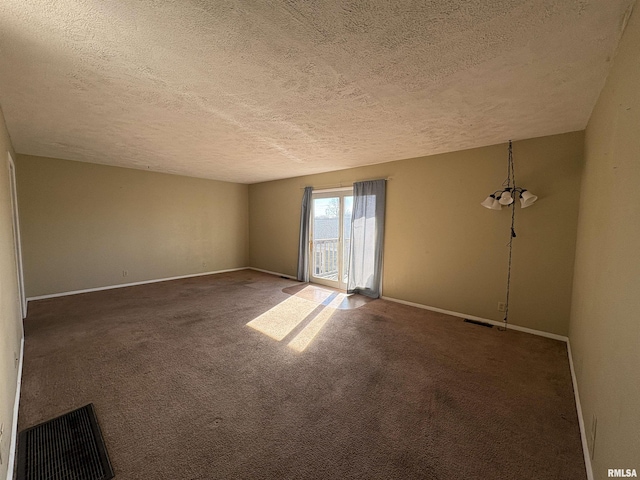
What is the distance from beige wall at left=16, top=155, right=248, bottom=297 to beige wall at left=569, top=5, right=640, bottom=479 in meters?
6.50

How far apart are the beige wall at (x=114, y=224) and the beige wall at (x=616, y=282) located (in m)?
6.50

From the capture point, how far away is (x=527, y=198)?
2.84 metres

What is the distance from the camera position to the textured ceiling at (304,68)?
47.8 inches

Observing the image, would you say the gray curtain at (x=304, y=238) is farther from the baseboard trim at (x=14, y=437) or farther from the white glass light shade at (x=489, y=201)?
the baseboard trim at (x=14, y=437)

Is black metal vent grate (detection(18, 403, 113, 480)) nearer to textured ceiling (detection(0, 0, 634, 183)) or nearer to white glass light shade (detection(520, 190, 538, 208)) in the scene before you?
textured ceiling (detection(0, 0, 634, 183))


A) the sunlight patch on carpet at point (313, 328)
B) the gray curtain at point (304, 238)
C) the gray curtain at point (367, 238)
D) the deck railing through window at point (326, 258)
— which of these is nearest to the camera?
the sunlight patch on carpet at point (313, 328)

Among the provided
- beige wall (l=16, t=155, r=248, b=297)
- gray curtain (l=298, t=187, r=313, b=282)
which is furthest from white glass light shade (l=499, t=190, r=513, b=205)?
beige wall (l=16, t=155, r=248, b=297)

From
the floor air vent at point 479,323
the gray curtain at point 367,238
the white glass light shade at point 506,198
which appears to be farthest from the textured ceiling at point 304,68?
the floor air vent at point 479,323

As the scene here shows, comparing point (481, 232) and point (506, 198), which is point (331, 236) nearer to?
point (481, 232)

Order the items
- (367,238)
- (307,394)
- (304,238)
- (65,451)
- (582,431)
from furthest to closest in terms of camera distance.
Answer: (304,238) < (367,238) < (307,394) < (582,431) < (65,451)

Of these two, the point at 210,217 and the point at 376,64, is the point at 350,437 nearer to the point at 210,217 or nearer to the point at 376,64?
the point at 376,64

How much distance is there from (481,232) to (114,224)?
6.36 meters

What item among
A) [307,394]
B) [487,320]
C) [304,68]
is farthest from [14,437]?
[487,320]

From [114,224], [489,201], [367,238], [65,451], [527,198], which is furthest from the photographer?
[114,224]
